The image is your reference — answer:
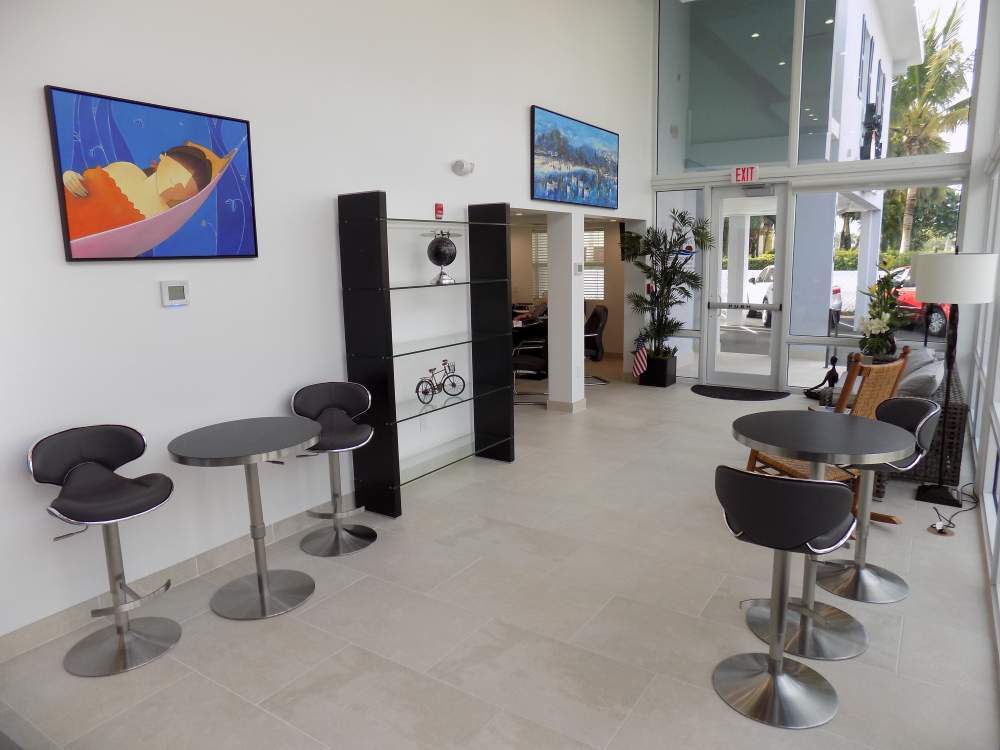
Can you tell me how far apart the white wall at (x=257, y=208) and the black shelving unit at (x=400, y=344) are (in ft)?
0.56

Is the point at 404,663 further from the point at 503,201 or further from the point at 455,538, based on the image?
the point at 503,201

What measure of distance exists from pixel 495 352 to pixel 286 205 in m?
2.09

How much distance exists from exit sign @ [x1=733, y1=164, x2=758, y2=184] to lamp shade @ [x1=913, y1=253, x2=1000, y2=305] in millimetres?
4208

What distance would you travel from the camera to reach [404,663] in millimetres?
2850

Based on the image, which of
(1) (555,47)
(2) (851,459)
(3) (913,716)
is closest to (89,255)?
(2) (851,459)

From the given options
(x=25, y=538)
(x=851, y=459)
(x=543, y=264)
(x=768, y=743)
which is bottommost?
(x=768, y=743)

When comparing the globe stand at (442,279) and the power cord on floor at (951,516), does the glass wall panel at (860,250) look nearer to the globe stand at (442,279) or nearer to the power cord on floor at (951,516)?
the power cord on floor at (951,516)

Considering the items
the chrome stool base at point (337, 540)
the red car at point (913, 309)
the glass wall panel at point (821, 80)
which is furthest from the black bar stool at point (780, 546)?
the glass wall panel at point (821, 80)

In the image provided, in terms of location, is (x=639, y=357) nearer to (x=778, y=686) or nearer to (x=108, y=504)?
(x=778, y=686)

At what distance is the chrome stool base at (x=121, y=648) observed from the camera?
286cm

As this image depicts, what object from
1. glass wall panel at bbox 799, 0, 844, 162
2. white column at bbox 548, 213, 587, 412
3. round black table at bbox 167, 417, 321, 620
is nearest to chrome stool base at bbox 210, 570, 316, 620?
round black table at bbox 167, 417, 321, 620

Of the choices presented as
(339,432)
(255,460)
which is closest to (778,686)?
(255,460)

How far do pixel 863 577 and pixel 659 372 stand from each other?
5.21 meters

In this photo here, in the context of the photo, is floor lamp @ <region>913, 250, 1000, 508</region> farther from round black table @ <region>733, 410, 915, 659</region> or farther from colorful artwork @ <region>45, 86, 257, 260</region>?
colorful artwork @ <region>45, 86, 257, 260</region>
